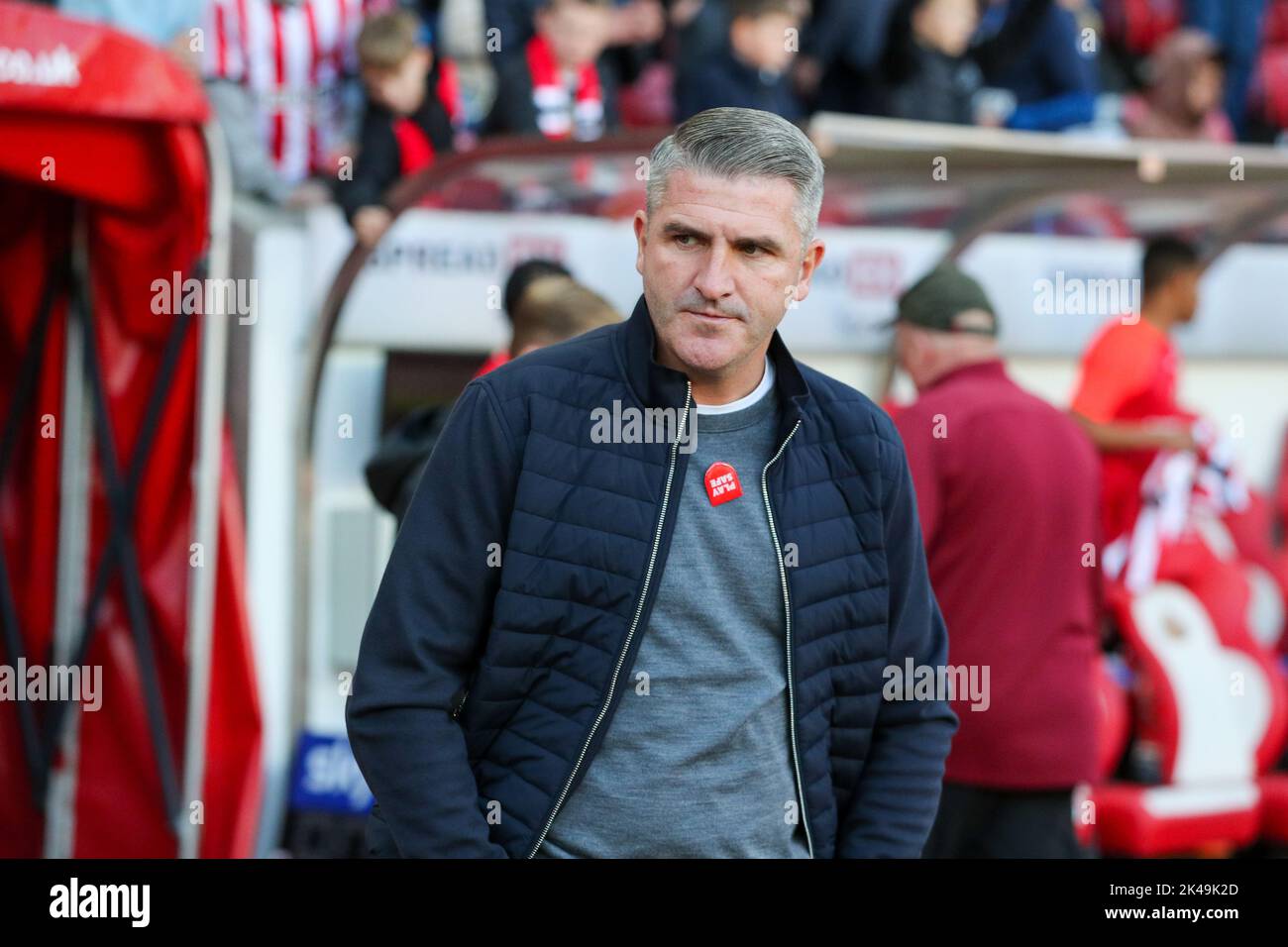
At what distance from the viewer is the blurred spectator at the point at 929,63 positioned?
22.0 ft

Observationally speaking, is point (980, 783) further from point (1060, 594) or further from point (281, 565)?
point (281, 565)

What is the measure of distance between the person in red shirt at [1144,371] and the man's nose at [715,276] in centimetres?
354

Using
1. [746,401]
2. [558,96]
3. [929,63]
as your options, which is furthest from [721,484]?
[929,63]

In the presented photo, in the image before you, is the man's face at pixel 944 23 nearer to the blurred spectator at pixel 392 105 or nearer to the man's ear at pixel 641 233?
the blurred spectator at pixel 392 105

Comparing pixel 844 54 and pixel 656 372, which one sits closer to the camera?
pixel 656 372

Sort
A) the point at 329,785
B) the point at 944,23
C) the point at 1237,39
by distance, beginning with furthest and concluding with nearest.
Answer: the point at 1237,39, the point at 944,23, the point at 329,785

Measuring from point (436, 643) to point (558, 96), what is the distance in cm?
440

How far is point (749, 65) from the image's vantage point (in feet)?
20.5

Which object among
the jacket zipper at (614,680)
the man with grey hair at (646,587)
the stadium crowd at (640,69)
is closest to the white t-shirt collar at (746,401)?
the man with grey hair at (646,587)

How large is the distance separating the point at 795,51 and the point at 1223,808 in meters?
3.12

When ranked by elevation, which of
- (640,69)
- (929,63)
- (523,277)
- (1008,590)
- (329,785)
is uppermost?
(640,69)

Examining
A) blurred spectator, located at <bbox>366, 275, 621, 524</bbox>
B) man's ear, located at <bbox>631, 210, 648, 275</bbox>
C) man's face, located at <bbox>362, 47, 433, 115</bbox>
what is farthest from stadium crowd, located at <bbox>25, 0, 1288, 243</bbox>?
man's ear, located at <bbox>631, 210, 648, 275</bbox>

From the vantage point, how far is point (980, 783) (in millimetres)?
3715

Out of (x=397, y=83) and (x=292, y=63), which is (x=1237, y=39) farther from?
(x=292, y=63)
